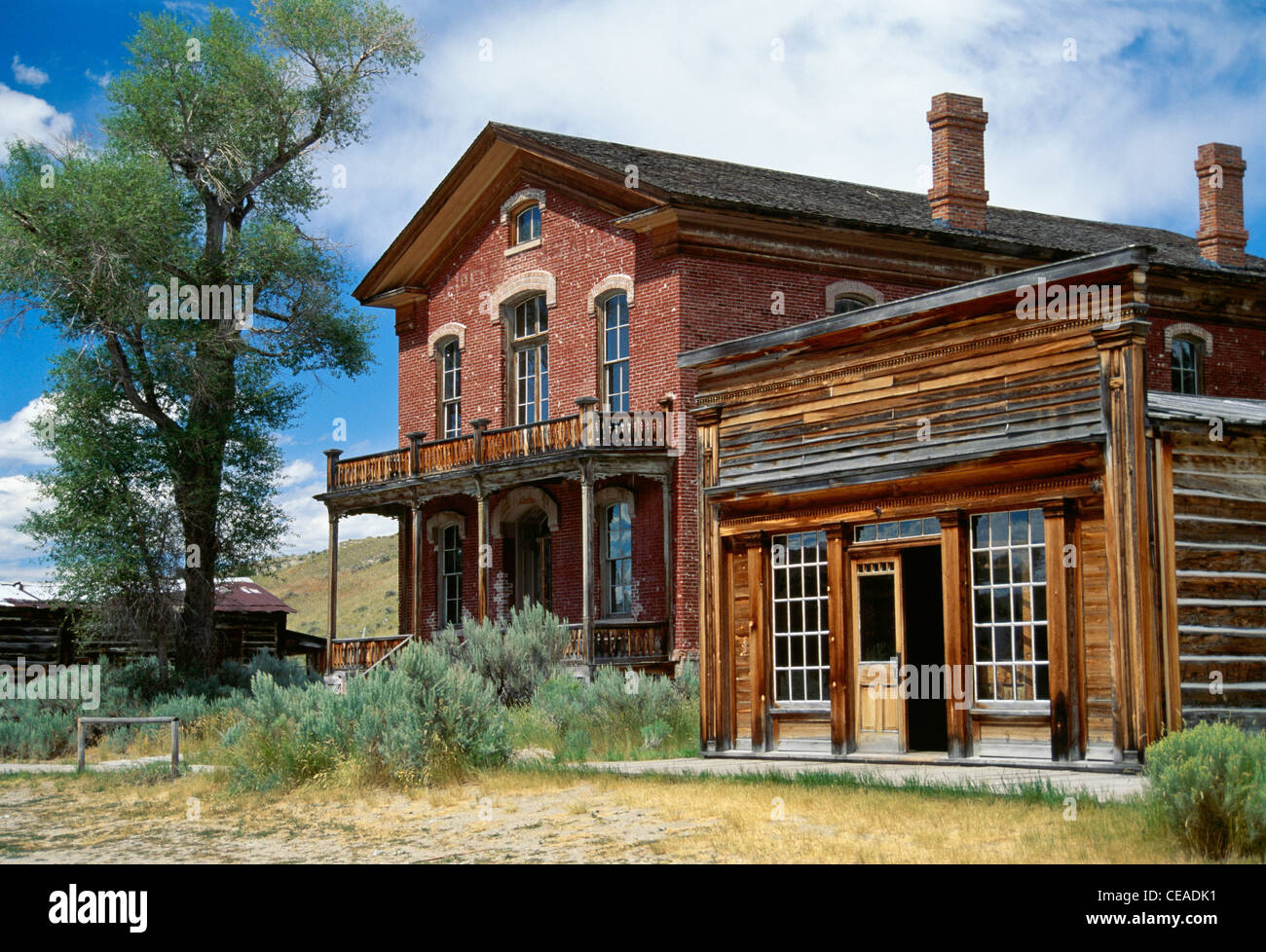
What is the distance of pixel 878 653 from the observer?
52.7 feet

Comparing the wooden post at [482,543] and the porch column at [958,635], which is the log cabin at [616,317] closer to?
the wooden post at [482,543]

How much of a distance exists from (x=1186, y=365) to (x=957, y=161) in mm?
6350

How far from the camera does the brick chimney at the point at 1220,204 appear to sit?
31.9m

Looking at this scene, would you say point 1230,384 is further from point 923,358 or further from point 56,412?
point 56,412

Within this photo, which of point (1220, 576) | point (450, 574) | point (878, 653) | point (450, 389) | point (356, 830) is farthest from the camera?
point (450, 389)

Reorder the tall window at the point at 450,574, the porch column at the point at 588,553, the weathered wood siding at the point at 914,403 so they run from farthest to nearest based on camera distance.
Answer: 1. the tall window at the point at 450,574
2. the porch column at the point at 588,553
3. the weathered wood siding at the point at 914,403

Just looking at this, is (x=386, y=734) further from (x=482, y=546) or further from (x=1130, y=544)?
(x=482, y=546)

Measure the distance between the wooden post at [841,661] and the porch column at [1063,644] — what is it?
2.54 m

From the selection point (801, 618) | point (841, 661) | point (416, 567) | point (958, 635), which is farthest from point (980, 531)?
point (416, 567)

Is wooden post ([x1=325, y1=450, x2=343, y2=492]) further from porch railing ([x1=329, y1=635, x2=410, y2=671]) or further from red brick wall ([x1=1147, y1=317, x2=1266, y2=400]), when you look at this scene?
red brick wall ([x1=1147, y1=317, x2=1266, y2=400])

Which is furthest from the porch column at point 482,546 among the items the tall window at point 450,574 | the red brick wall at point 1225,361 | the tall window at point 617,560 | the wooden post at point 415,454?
the red brick wall at point 1225,361

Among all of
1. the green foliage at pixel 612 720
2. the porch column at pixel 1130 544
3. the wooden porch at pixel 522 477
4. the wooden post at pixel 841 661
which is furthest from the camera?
the wooden porch at pixel 522 477
